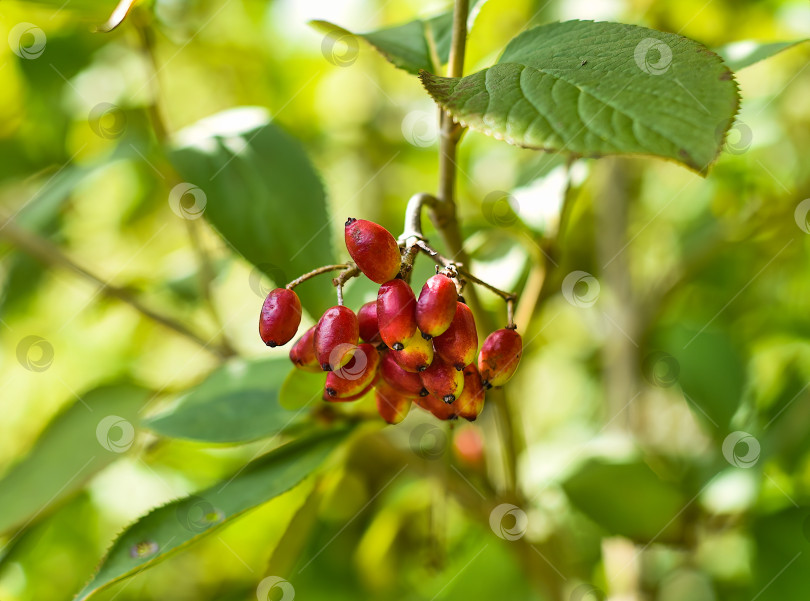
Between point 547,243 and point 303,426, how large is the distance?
1.21 feet

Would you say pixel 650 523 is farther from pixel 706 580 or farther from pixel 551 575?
pixel 706 580

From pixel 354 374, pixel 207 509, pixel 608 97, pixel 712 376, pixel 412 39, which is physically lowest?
pixel 712 376

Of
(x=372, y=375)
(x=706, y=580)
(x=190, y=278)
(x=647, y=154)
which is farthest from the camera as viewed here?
(x=190, y=278)

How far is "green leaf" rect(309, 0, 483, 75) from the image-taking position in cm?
68

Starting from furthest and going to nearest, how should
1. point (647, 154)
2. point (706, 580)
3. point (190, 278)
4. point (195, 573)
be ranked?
point (195, 573) → point (190, 278) → point (706, 580) → point (647, 154)

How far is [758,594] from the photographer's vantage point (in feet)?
3.23

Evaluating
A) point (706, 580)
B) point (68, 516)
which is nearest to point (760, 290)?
point (706, 580)

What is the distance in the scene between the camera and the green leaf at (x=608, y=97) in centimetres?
44

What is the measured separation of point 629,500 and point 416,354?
555 millimetres

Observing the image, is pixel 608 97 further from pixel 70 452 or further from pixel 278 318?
pixel 70 452

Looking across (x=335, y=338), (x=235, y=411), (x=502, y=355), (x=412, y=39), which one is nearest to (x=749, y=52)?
(x=412, y=39)

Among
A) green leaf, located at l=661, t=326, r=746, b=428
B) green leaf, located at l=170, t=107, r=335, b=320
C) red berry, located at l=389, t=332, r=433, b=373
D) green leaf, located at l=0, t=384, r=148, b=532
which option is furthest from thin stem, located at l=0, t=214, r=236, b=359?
green leaf, located at l=661, t=326, r=746, b=428

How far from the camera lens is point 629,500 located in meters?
0.95

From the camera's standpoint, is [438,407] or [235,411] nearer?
[438,407]
